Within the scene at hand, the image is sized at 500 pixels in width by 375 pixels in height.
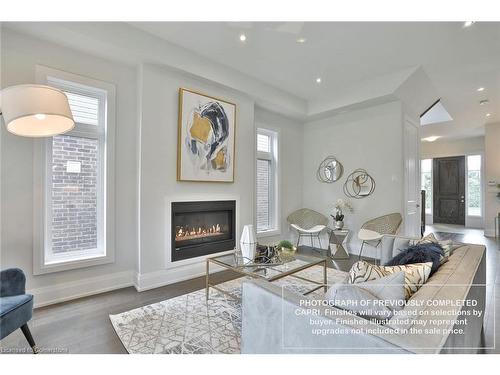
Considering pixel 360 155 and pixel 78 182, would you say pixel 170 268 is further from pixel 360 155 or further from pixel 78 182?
pixel 360 155

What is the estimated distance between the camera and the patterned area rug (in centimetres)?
192

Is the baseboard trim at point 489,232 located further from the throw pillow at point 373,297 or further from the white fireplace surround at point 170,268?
the throw pillow at point 373,297

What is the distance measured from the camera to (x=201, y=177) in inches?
143

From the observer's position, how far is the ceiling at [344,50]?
114 inches

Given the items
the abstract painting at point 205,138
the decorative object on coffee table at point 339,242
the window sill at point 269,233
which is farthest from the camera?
the window sill at point 269,233

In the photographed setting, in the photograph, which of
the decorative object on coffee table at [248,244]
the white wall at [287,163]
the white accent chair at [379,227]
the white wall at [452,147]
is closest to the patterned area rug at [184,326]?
the decorative object on coffee table at [248,244]

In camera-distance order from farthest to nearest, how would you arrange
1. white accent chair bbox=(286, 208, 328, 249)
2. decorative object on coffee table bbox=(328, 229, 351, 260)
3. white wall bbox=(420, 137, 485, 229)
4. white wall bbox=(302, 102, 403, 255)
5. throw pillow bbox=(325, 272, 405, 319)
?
white wall bbox=(420, 137, 485, 229), white accent chair bbox=(286, 208, 328, 249), decorative object on coffee table bbox=(328, 229, 351, 260), white wall bbox=(302, 102, 403, 255), throw pillow bbox=(325, 272, 405, 319)

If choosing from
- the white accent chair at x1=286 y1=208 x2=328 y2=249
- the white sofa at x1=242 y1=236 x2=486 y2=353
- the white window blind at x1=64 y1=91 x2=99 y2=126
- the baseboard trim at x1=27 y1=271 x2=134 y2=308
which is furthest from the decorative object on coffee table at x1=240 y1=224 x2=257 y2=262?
the white accent chair at x1=286 y1=208 x2=328 y2=249

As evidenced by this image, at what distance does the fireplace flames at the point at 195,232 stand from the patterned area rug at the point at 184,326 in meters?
0.87

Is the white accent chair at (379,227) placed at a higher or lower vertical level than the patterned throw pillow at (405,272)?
lower

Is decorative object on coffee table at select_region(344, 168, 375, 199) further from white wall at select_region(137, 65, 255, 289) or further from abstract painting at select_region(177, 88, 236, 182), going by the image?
white wall at select_region(137, 65, 255, 289)

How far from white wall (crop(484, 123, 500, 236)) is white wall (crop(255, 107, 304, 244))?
205 inches
